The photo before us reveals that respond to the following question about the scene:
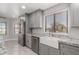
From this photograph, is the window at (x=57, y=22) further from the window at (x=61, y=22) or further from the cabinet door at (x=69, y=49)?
the cabinet door at (x=69, y=49)

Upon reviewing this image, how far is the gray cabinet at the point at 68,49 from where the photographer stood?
2.16 meters

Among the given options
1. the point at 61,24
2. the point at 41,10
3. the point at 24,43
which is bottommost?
the point at 24,43

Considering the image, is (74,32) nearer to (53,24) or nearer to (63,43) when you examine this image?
(63,43)

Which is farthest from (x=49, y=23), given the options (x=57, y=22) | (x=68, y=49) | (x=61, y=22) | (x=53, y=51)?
(x=68, y=49)

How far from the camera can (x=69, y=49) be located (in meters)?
2.33

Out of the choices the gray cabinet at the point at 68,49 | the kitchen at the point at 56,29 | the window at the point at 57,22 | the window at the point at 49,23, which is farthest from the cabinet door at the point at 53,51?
the window at the point at 49,23

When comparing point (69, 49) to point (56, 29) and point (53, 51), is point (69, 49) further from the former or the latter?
point (56, 29)

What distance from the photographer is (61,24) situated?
3996 millimetres

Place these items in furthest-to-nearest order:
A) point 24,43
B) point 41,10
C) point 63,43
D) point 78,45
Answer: point 24,43
point 41,10
point 63,43
point 78,45

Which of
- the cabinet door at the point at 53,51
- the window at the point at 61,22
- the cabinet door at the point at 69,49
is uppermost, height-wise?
Result: the window at the point at 61,22

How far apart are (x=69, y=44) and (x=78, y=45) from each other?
27cm

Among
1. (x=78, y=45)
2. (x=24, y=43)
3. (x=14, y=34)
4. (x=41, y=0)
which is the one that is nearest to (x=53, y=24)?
(x=78, y=45)

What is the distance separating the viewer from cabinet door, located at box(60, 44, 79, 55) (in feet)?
7.09

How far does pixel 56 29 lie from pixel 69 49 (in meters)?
2.00
